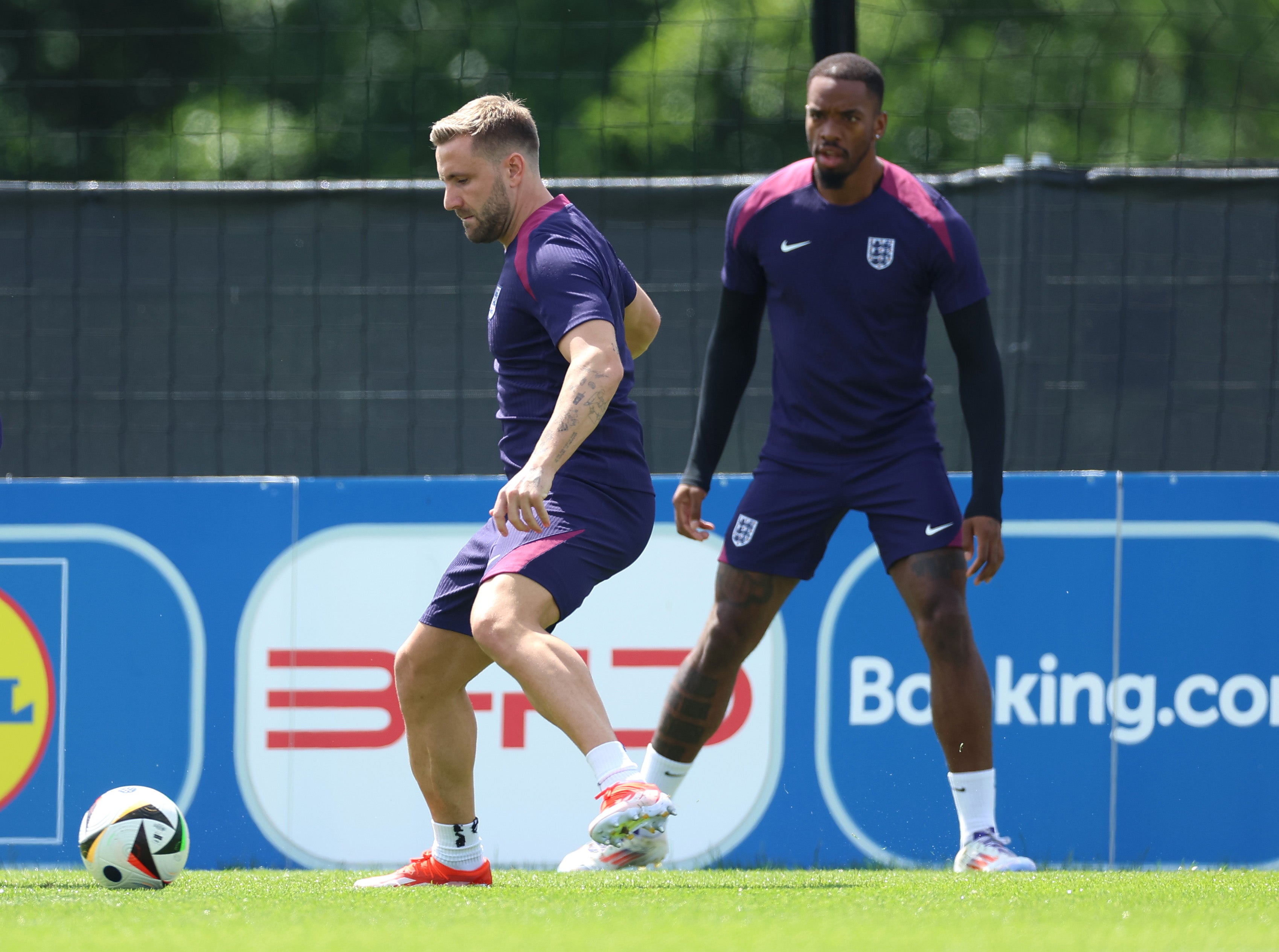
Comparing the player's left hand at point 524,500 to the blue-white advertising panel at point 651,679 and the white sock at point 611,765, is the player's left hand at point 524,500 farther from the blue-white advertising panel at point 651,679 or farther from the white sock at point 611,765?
the blue-white advertising panel at point 651,679

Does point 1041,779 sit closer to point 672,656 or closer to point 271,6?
point 672,656

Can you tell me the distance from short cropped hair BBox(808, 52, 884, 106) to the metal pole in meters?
1.07

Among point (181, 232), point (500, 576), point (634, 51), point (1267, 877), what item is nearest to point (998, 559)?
point (1267, 877)

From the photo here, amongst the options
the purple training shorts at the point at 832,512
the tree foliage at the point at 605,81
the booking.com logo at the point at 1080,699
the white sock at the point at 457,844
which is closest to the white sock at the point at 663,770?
the purple training shorts at the point at 832,512

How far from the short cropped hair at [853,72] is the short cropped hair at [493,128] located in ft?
3.10

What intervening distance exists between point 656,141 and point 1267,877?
5706 mm

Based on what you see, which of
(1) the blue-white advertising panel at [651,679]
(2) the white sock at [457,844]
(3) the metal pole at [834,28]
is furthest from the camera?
(3) the metal pole at [834,28]

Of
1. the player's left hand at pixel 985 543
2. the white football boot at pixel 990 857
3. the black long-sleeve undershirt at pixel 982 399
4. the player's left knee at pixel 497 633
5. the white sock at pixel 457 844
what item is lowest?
the white football boot at pixel 990 857

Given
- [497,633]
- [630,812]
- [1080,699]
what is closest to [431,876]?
[497,633]

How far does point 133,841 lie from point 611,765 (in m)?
1.36

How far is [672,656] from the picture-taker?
5617 mm

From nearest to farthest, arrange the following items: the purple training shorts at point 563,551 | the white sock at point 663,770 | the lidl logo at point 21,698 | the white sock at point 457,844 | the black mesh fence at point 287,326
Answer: the purple training shorts at point 563,551
the white sock at point 457,844
the white sock at point 663,770
the lidl logo at point 21,698
the black mesh fence at point 287,326

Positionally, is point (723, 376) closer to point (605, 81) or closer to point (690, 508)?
point (690, 508)

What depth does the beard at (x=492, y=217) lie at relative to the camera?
4.12m
